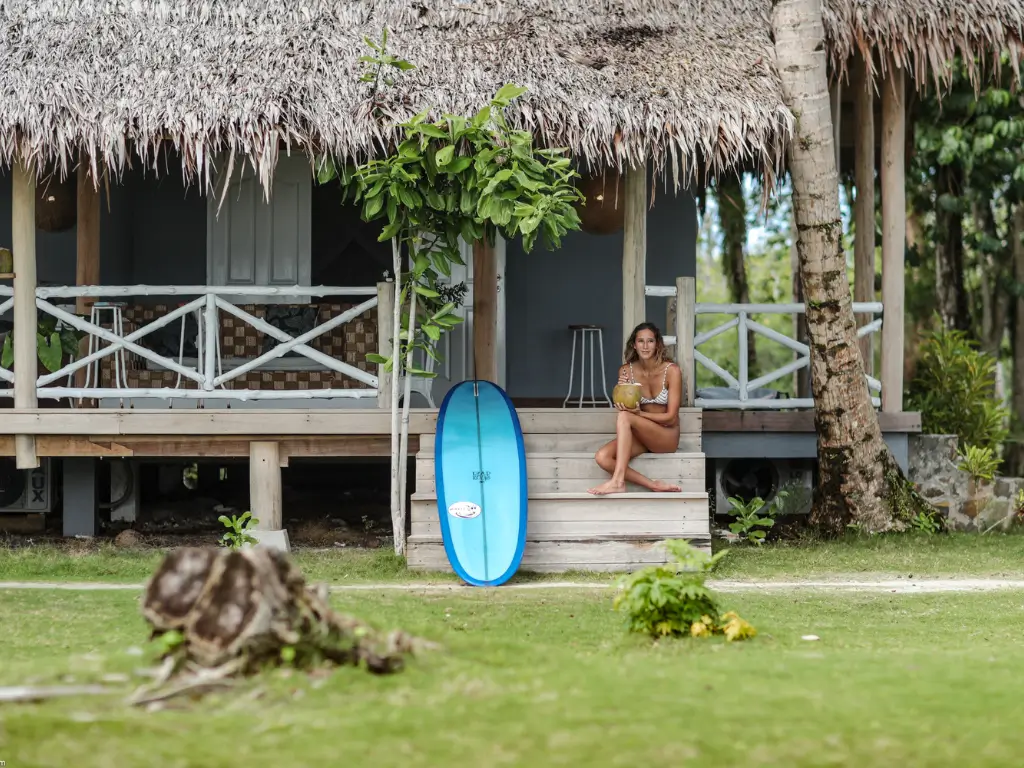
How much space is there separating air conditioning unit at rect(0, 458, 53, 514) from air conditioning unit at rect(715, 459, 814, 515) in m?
5.04

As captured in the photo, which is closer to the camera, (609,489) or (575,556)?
(575,556)

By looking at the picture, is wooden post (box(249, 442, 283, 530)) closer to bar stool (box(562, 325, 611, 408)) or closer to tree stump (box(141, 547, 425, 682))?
bar stool (box(562, 325, 611, 408))

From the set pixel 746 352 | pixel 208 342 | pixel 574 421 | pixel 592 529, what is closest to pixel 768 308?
pixel 746 352

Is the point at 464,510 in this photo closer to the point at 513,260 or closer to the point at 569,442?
the point at 569,442

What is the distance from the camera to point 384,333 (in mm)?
8508

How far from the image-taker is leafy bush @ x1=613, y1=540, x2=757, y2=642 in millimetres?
5309

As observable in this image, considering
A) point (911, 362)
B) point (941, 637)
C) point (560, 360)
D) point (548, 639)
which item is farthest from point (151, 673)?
point (911, 362)

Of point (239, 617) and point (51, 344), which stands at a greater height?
point (51, 344)

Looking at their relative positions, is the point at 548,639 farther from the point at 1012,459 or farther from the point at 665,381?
the point at 1012,459

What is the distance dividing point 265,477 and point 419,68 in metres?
2.88

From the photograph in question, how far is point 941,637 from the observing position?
18.8 feet

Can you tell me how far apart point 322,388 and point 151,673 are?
5.39 metres

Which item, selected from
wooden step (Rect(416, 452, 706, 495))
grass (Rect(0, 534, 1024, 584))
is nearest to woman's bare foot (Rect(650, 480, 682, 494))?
wooden step (Rect(416, 452, 706, 495))

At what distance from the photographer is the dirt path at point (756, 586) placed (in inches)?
279
